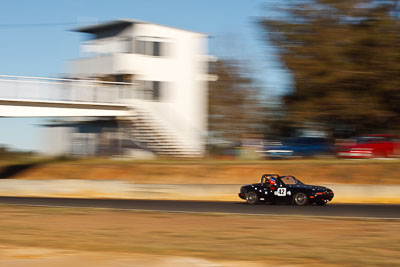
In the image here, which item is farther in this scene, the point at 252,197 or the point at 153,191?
the point at 153,191

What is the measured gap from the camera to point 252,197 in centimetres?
2202

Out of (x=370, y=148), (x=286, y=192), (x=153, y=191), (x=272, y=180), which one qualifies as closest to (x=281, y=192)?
(x=286, y=192)

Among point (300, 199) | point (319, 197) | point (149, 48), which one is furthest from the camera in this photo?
point (149, 48)

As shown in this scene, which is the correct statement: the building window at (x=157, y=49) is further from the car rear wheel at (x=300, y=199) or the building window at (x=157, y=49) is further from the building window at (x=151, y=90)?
the car rear wheel at (x=300, y=199)

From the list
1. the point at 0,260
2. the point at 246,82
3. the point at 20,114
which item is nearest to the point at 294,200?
the point at 0,260

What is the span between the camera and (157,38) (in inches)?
1646

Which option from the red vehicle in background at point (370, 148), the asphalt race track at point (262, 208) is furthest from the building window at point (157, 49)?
the asphalt race track at point (262, 208)

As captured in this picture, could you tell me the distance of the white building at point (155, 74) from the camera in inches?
1581

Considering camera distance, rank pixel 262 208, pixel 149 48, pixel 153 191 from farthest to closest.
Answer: pixel 149 48 < pixel 153 191 < pixel 262 208

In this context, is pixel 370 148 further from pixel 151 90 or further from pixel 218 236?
pixel 218 236

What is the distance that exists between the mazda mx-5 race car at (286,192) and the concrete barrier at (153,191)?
2.83 meters

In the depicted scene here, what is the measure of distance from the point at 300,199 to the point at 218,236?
7.97 m

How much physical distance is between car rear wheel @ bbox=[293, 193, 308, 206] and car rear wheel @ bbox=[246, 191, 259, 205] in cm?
141

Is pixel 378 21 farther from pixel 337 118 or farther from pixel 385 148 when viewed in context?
pixel 385 148
